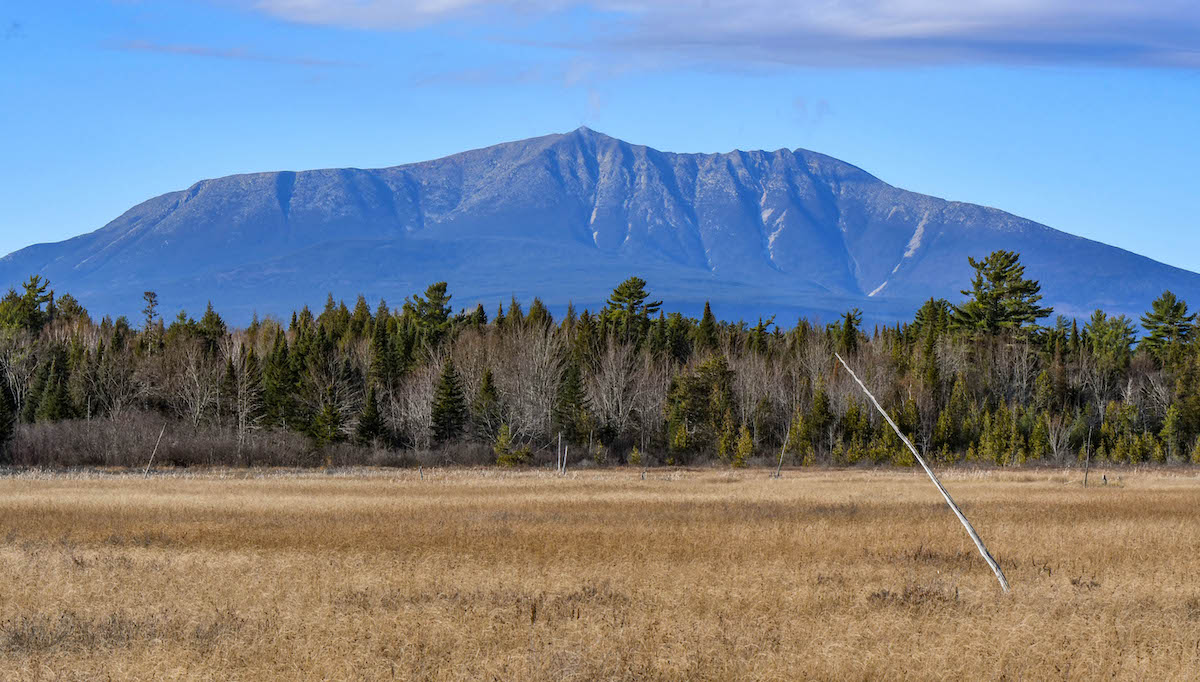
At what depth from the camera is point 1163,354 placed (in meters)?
111

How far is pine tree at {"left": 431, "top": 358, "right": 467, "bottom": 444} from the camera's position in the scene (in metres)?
82.8

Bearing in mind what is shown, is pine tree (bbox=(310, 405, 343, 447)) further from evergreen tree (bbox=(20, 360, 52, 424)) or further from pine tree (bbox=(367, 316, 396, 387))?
evergreen tree (bbox=(20, 360, 52, 424))

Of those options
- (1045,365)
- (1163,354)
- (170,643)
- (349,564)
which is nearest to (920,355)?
(1045,365)

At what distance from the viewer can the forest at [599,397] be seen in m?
79.3

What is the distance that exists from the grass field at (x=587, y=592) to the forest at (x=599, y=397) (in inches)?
1635

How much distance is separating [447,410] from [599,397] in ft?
50.4

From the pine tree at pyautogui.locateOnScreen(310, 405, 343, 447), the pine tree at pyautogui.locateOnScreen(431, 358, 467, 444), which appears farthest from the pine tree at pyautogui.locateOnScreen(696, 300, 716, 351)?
the pine tree at pyautogui.locateOnScreen(310, 405, 343, 447)


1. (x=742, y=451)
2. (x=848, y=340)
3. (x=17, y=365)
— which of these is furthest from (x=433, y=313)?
(x=742, y=451)

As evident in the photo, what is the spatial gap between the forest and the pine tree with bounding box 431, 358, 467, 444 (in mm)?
140

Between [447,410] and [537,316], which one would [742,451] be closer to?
[447,410]

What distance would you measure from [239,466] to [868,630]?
5998 cm

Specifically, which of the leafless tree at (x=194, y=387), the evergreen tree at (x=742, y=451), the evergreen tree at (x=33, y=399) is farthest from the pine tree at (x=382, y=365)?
the evergreen tree at (x=742, y=451)

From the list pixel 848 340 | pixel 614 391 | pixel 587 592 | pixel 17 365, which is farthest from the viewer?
pixel 848 340

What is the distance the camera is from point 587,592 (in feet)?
65.0
